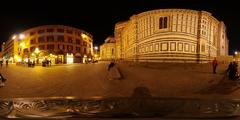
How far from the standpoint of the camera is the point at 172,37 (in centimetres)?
473

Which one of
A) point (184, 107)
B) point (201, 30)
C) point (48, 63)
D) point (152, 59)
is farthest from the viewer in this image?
point (48, 63)

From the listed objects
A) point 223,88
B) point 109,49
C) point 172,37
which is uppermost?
point 172,37

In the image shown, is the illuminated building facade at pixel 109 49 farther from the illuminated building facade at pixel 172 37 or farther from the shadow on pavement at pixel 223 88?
the shadow on pavement at pixel 223 88

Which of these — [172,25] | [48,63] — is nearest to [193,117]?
[172,25]

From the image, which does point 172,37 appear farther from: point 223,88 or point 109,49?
point 223,88

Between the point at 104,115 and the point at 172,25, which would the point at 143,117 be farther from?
the point at 172,25

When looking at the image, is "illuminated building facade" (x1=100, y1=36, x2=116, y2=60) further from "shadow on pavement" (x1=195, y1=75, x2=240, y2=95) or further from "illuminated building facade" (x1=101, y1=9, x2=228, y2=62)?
"shadow on pavement" (x1=195, y1=75, x2=240, y2=95)

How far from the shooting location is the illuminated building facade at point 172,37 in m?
4.41

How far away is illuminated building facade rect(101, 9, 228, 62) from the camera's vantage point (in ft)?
14.5

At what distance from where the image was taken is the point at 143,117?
3.13 meters

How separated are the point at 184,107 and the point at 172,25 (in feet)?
6.79

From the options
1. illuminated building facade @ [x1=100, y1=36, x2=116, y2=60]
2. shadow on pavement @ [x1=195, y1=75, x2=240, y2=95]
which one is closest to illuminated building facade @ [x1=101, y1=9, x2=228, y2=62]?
illuminated building facade @ [x1=100, y1=36, x2=116, y2=60]

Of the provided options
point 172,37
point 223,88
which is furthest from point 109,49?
point 223,88

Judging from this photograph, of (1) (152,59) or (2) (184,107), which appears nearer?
(2) (184,107)
